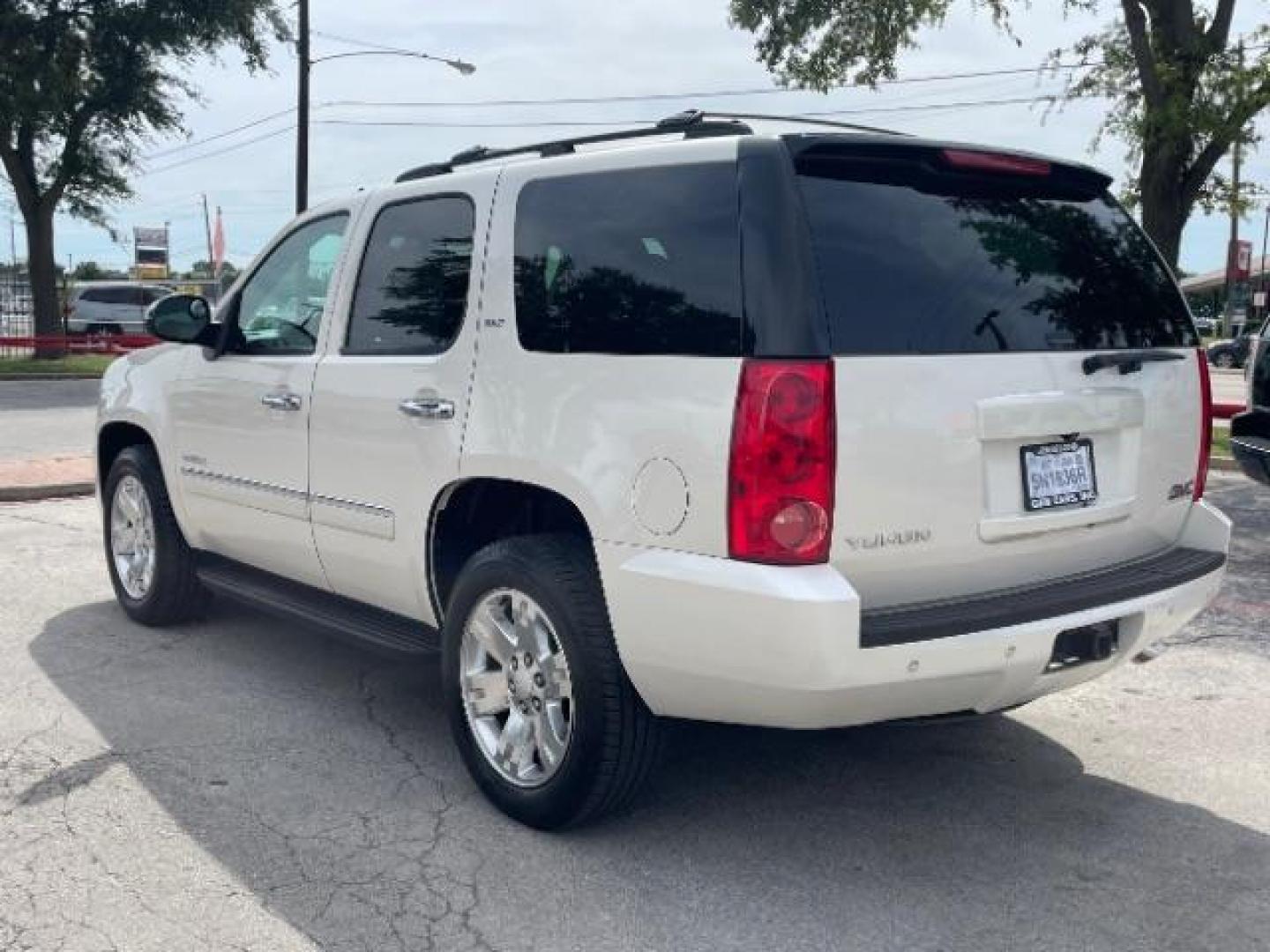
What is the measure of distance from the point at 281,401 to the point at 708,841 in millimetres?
2227

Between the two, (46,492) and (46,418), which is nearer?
(46,492)

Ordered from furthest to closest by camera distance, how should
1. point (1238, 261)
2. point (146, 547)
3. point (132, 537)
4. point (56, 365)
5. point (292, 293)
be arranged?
point (1238, 261), point (56, 365), point (132, 537), point (146, 547), point (292, 293)

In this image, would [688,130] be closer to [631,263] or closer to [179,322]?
[631,263]

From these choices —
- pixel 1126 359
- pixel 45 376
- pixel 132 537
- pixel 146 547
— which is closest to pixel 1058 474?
pixel 1126 359

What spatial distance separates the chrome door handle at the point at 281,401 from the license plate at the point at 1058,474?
2.55 meters

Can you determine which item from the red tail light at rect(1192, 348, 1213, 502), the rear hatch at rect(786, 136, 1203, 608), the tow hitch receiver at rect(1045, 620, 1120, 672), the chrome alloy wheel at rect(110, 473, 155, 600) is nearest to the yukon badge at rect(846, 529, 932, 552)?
the rear hatch at rect(786, 136, 1203, 608)

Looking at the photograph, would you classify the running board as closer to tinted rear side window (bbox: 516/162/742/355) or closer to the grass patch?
tinted rear side window (bbox: 516/162/742/355)

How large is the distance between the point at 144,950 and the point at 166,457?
293 centimetres

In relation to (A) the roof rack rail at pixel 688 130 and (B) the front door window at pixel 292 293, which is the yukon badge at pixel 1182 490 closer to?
(A) the roof rack rail at pixel 688 130

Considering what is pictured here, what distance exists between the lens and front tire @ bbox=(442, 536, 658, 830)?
3.48 metres

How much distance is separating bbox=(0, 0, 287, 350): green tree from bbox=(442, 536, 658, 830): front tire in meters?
21.7

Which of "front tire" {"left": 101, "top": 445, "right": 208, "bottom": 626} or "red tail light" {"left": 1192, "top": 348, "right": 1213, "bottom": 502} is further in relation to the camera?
"front tire" {"left": 101, "top": 445, "right": 208, "bottom": 626}

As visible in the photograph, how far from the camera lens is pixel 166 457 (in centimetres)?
558

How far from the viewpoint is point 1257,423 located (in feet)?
24.0
